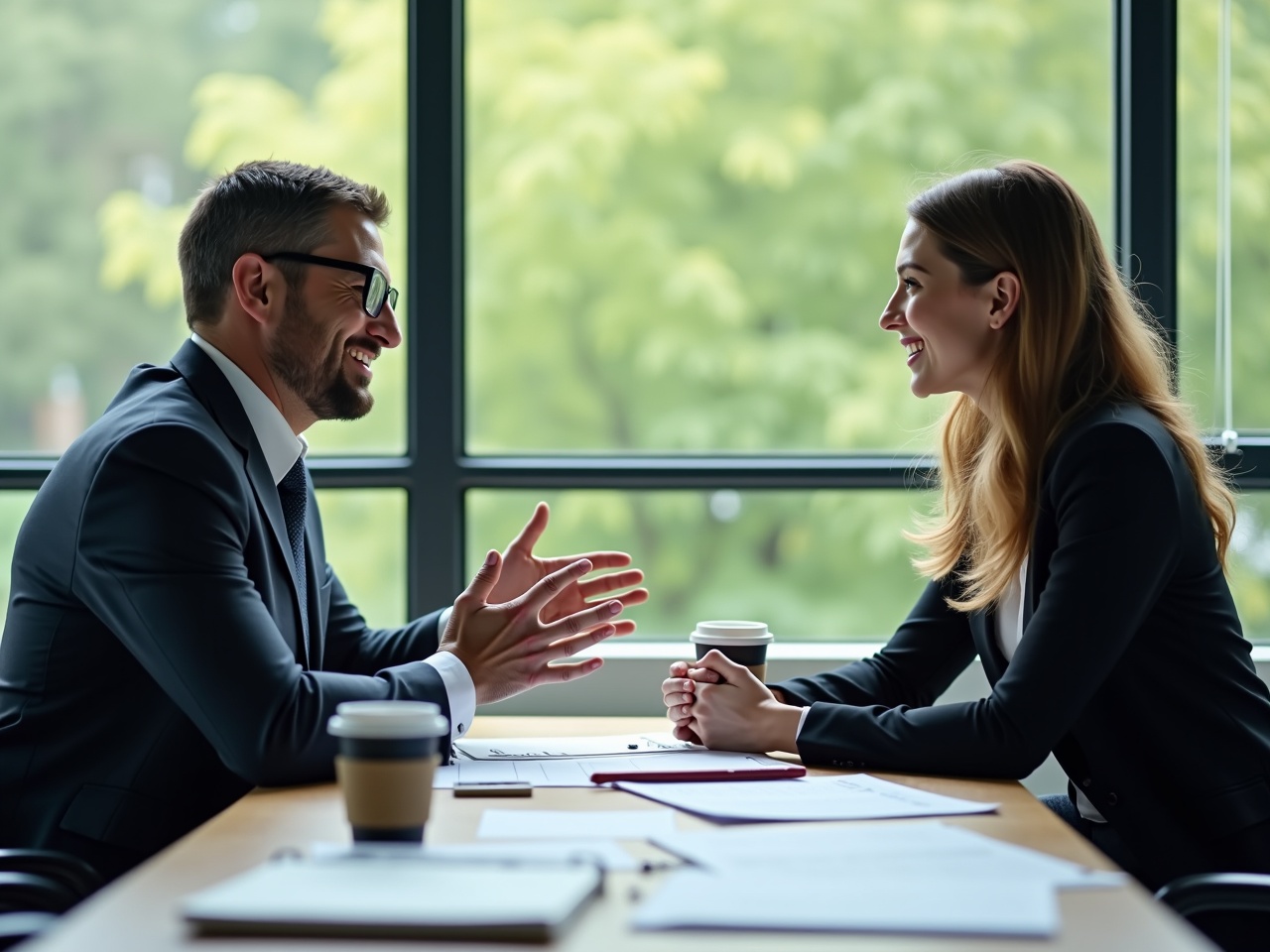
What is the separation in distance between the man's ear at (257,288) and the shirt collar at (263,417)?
9 centimetres

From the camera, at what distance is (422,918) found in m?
0.98

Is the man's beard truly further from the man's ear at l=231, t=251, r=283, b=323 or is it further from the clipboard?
the clipboard

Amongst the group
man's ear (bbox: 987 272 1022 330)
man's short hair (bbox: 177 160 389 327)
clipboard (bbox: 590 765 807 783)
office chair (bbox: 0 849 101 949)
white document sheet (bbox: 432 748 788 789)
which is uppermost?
man's short hair (bbox: 177 160 389 327)

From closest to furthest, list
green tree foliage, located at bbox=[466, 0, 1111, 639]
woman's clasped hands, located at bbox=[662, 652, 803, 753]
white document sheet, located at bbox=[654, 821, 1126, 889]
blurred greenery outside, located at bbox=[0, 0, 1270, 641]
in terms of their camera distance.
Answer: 1. white document sheet, located at bbox=[654, 821, 1126, 889]
2. woman's clasped hands, located at bbox=[662, 652, 803, 753]
3. blurred greenery outside, located at bbox=[0, 0, 1270, 641]
4. green tree foliage, located at bbox=[466, 0, 1111, 639]

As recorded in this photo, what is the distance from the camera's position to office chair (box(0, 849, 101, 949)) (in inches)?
52.9

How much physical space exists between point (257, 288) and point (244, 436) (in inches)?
12.0

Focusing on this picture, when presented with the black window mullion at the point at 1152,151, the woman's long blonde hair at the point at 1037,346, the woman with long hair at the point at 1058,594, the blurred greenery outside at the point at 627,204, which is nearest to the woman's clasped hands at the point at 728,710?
the woman with long hair at the point at 1058,594

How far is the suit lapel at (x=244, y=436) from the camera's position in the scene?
185 cm

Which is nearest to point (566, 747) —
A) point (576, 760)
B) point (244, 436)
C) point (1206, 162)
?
point (576, 760)

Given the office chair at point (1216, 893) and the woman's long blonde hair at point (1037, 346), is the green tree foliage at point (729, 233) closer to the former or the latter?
the woman's long blonde hair at point (1037, 346)

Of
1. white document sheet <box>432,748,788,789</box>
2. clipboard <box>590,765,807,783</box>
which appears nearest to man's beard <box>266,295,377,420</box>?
white document sheet <box>432,748,788,789</box>

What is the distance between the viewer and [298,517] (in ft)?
6.72

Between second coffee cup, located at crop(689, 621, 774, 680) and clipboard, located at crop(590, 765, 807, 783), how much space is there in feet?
0.98

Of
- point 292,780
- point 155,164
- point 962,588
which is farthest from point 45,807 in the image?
point 155,164
